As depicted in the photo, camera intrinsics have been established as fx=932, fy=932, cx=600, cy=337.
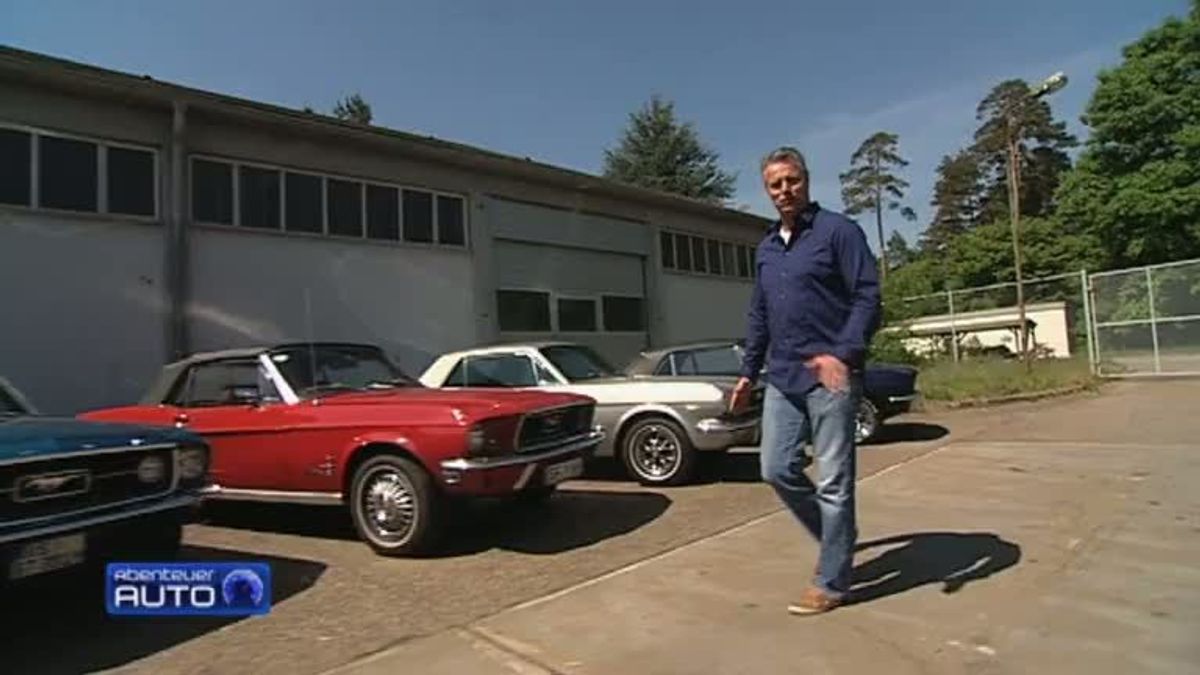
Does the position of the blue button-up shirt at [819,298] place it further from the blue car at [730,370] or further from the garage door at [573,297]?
the garage door at [573,297]

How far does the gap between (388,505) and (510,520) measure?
53.1 inches

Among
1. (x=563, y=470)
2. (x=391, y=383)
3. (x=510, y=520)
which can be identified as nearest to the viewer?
(x=563, y=470)

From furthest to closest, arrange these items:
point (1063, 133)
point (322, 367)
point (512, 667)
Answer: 1. point (1063, 133)
2. point (322, 367)
3. point (512, 667)

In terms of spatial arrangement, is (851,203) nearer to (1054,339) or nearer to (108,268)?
(1054,339)

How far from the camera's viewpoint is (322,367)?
720 cm

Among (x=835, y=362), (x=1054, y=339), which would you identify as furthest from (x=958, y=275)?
(x=835, y=362)

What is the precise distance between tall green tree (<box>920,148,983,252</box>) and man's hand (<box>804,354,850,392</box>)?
64.1 meters

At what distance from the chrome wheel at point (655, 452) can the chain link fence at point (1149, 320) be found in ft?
50.7

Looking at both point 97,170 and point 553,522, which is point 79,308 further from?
point 553,522

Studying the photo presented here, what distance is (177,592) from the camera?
16.5 feet

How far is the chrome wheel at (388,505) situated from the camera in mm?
6004

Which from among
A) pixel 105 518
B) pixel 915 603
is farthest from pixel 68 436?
pixel 915 603

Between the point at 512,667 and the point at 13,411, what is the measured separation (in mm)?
3683

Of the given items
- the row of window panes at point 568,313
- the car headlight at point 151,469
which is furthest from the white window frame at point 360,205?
the car headlight at point 151,469
